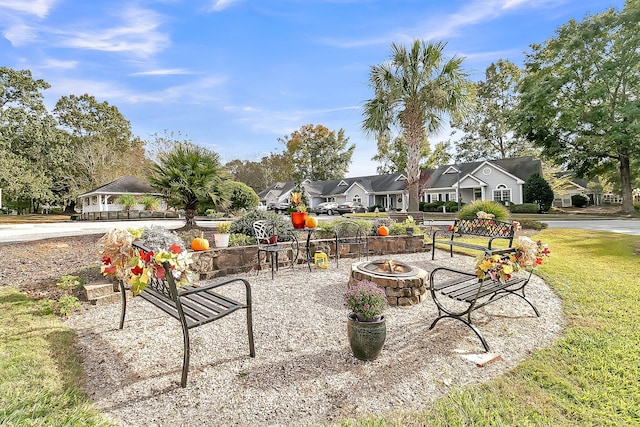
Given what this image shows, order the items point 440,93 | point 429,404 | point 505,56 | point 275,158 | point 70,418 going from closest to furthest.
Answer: point 70,418 → point 429,404 → point 440,93 → point 505,56 → point 275,158

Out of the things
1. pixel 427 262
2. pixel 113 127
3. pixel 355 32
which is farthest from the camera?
pixel 113 127

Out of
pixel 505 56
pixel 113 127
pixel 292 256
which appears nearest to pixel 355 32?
pixel 292 256

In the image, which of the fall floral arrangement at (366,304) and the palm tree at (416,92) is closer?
the fall floral arrangement at (366,304)

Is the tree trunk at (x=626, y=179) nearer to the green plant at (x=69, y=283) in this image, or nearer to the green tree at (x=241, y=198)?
the green tree at (x=241, y=198)

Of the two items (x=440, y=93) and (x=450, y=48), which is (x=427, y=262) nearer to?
(x=440, y=93)

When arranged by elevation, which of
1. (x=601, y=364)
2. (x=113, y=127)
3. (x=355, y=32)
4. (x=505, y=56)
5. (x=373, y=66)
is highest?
(x=505, y=56)

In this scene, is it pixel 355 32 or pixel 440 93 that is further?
pixel 440 93

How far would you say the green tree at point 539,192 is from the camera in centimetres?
2630

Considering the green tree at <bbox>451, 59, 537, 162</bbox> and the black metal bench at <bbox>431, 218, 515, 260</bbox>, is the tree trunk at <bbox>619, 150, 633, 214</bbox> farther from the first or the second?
the black metal bench at <bbox>431, 218, 515, 260</bbox>

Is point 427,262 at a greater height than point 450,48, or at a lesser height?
lesser

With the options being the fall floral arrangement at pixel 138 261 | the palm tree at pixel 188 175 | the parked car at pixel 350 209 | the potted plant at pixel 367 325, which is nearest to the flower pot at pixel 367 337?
the potted plant at pixel 367 325

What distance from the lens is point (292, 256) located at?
6562 millimetres

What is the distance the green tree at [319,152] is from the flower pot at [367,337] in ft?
155

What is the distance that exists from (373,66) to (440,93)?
3.22m
